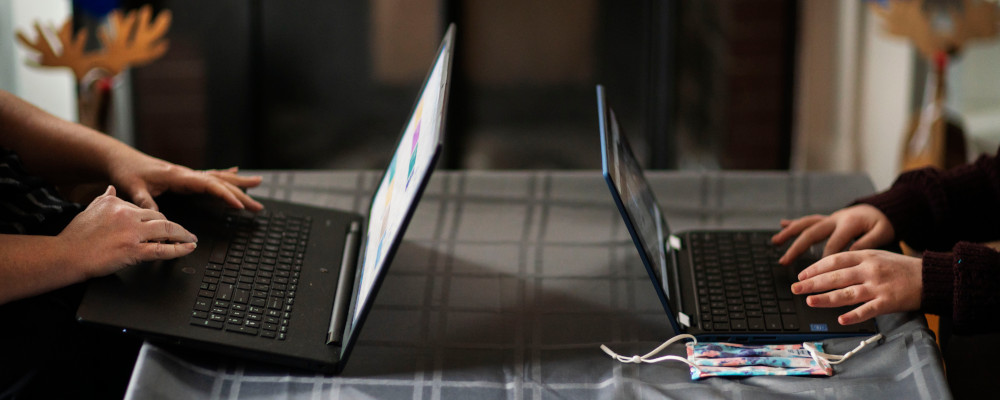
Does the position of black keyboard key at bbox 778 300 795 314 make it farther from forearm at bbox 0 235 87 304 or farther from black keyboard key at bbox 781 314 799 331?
forearm at bbox 0 235 87 304

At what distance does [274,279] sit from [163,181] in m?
0.27

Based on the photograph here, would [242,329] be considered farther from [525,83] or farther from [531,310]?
[525,83]

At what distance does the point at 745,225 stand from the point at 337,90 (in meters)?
1.71

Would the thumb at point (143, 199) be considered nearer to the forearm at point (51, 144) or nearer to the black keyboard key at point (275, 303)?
the forearm at point (51, 144)

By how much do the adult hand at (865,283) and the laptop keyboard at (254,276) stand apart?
64 cm

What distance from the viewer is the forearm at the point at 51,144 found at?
1244mm

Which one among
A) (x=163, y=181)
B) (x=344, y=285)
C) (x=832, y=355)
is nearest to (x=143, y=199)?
(x=163, y=181)

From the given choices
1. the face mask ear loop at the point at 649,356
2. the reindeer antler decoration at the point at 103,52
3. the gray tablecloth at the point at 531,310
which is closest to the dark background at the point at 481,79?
the reindeer antler decoration at the point at 103,52

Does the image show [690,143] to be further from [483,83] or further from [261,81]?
[261,81]

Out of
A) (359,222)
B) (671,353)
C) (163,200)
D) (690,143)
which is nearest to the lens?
(671,353)

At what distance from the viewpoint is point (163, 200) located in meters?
1.24

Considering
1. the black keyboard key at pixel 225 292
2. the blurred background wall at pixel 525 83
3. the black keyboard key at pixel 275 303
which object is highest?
the blurred background wall at pixel 525 83

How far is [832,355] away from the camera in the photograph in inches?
39.8

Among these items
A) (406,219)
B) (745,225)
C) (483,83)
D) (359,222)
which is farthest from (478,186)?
(483,83)
